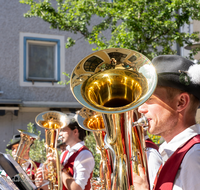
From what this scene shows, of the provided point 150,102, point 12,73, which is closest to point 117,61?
point 150,102

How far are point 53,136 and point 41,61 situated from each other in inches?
226

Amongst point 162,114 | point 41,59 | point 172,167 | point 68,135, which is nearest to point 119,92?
point 162,114

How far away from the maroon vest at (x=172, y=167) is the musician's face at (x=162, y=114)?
16 cm

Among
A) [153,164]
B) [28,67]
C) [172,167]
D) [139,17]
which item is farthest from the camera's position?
[28,67]

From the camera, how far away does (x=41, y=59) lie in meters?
8.71

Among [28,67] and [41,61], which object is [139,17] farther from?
[28,67]

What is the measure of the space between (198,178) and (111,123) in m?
0.51

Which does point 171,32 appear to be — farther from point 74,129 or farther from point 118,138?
point 118,138

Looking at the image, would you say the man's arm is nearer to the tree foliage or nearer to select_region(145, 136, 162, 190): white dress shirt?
select_region(145, 136, 162, 190): white dress shirt

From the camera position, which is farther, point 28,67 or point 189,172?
point 28,67

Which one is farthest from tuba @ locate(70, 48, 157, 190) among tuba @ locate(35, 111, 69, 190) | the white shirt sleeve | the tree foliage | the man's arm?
the tree foliage

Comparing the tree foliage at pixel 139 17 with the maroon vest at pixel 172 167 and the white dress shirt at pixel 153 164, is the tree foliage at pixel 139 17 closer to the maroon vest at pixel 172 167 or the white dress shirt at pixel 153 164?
the white dress shirt at pixel 153 164

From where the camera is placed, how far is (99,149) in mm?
2734

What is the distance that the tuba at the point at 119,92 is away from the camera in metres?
1.42
